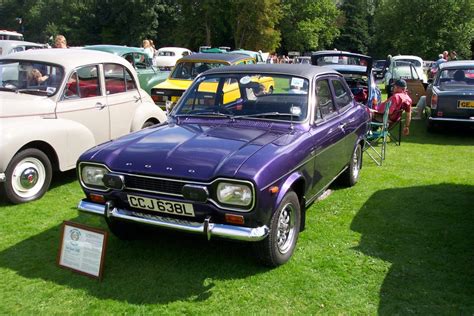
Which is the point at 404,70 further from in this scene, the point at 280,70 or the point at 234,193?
the point at 234,193

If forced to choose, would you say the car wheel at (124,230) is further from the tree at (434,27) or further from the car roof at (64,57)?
the tree at (434,27)

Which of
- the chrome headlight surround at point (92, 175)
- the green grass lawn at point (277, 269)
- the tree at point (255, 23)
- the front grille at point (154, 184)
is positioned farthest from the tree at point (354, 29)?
the front grille at point (154, 184)

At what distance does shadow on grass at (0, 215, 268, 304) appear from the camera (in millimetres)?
3766

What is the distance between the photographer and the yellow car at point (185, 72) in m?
10.2

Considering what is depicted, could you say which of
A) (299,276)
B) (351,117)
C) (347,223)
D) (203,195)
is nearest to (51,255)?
(203,195)

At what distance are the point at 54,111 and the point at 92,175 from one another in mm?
2527

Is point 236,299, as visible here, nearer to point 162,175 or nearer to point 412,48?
point 162,175

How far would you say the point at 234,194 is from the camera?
11.7 ft

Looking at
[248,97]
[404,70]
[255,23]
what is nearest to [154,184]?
[248,97]

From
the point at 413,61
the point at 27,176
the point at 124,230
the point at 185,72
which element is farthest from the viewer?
the point at 413,61

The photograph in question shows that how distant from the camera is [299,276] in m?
4.03

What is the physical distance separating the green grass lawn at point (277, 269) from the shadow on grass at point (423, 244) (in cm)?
1

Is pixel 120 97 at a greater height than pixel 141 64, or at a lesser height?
lesser

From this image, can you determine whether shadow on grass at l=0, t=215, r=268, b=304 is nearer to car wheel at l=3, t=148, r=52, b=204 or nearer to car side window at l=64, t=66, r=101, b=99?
car wheel at l=3, t=148, r=52, b=204
